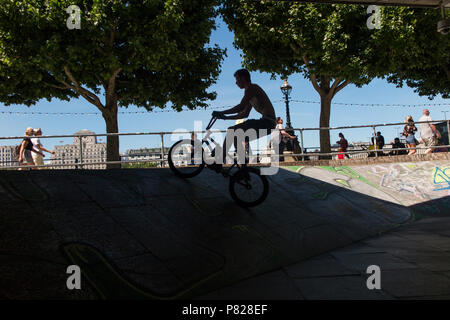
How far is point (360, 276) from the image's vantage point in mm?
3865

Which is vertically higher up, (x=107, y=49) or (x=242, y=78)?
(x=107, y=49)

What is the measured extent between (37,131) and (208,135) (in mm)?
7662

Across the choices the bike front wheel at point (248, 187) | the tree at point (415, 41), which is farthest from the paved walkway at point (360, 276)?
the tree at point (415, 41)

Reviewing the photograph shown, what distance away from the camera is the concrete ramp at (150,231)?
3.06 metres

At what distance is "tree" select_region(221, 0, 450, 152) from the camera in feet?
48.5

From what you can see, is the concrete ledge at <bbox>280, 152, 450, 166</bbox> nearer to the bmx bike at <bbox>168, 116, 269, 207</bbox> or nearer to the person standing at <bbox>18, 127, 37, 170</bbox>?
the bmx bike at <bbox>168, 116, 269, 207</bbox>

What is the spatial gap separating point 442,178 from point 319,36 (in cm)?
832

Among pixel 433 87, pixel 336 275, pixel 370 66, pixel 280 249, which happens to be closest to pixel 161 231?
pixel 280 249

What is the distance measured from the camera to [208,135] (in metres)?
6.01

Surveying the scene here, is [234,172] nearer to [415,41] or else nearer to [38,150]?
[38,150]

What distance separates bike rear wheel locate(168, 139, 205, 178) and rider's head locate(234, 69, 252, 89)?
1353 mm

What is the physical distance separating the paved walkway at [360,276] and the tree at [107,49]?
29.7 ft

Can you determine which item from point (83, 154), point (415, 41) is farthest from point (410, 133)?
point (83, 154)

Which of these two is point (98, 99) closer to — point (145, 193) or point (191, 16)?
point (191, 16)
